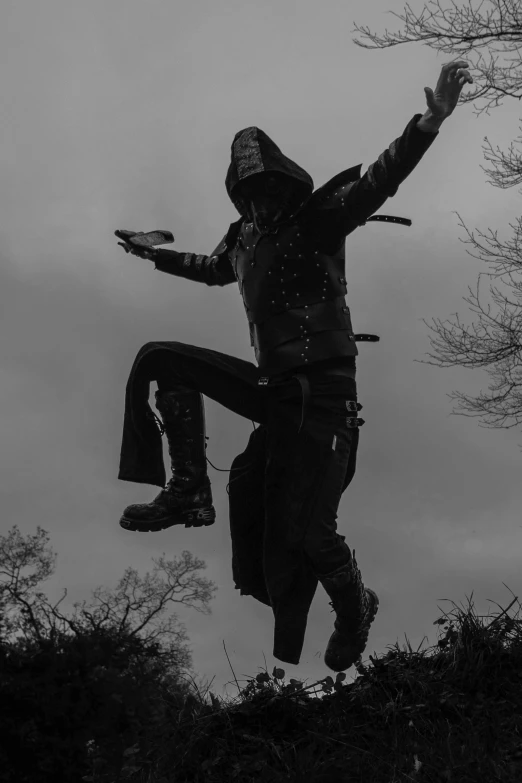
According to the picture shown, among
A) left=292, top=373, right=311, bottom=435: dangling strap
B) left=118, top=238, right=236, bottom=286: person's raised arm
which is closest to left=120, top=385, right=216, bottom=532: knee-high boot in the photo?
left=292, top=373, right=311, bottom=435: dangling strap

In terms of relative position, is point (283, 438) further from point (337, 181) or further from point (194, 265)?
point (337, 181)

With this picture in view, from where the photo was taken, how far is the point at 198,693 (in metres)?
5.93

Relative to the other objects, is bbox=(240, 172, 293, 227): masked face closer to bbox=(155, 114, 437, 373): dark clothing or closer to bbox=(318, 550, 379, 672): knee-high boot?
bbox=(155, 114, 437, 373): dark clothing

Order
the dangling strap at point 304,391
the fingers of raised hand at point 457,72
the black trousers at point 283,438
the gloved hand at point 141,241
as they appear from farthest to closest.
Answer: the gloved hand at point 141,241 < the black trousers at point 283,438 < the dangling strap at point 304,391 < the fingers of raised hand at point 457,72

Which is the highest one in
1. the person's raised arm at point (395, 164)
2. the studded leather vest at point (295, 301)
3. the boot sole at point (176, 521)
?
the person's raised arm at point (395, 164)

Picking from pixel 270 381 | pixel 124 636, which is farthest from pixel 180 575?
pixel 124 636

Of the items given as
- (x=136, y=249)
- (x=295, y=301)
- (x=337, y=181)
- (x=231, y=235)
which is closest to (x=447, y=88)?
(x=337, y=181)

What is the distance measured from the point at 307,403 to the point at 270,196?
142 cm

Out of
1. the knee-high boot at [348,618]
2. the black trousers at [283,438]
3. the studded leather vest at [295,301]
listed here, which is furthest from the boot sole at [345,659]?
the studded leather vest at [295,301]

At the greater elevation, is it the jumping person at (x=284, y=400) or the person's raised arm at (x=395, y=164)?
the person's raised arm at (x=395, y=164)

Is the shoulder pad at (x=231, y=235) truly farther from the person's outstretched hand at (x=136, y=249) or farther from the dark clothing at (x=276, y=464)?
the dark clothing at (x=276, y=464)

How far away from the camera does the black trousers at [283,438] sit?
600cm

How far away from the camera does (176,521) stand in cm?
612

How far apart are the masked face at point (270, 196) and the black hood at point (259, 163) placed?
60 millimetres
